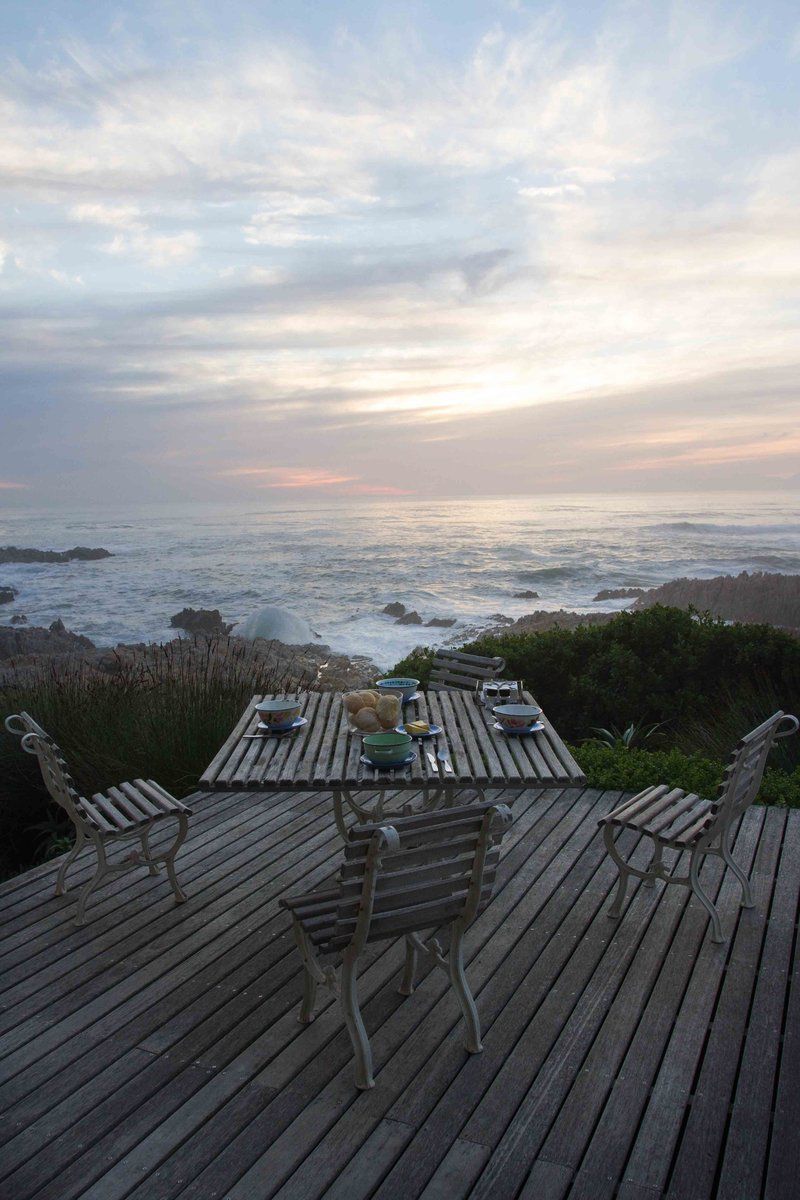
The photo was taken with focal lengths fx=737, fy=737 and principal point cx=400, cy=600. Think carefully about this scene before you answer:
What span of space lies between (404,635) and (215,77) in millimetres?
19343

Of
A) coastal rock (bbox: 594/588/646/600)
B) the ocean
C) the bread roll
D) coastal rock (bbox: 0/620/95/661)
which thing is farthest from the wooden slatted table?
coastal rock (bbox: 594/588/646/600)

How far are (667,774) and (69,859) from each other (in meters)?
3.78

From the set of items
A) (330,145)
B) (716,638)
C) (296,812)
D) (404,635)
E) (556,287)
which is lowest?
(404,635)

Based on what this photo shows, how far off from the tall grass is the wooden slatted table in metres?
1.44

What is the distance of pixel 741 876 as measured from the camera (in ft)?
10.9

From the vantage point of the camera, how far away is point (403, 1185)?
1.94m

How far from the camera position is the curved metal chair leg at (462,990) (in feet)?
8.00

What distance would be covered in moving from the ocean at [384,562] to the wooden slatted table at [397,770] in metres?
16.3

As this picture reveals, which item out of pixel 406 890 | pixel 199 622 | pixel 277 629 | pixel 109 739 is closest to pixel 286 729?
pixel 406 890

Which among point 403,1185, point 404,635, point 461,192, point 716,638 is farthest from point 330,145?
point 404,635

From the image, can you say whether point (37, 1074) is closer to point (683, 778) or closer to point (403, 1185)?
point (403, 1185)

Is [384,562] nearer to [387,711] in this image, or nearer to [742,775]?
[387,711]

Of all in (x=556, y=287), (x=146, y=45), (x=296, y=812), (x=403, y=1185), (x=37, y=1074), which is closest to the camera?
(x=403, y=1185)

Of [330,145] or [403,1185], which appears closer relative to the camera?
[403,1185]
